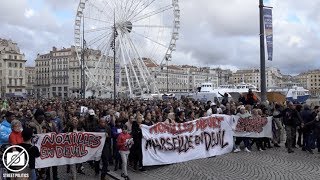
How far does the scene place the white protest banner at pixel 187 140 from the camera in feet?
42.4

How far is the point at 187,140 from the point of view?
13703 millimetres

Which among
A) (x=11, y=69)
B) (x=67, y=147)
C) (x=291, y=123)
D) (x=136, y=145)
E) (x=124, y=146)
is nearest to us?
(x=67, y=147)

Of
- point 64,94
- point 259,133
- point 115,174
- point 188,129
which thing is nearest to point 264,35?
point 259,133

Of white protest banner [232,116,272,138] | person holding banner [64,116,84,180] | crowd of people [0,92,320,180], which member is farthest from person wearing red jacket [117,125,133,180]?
white protest banner [232,116,272,138]

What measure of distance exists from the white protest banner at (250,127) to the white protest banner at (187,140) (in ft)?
0.99

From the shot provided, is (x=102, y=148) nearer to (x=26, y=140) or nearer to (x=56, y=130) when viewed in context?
(x=56, y=130)

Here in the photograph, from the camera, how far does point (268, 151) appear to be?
15.1m

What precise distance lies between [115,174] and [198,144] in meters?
2.99

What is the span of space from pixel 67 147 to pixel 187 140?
12.5 ft

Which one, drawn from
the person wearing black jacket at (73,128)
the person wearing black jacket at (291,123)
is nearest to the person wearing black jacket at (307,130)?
the person wearing black jacket at (291,123)

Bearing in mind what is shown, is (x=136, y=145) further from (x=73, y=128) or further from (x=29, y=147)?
(x=29, y=147)

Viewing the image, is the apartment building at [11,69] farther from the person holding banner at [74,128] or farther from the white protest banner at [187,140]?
the person holding banner at [74,128]

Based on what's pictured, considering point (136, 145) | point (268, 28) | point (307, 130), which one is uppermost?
point (268, 28)

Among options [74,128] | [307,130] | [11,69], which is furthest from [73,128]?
[11,69]
